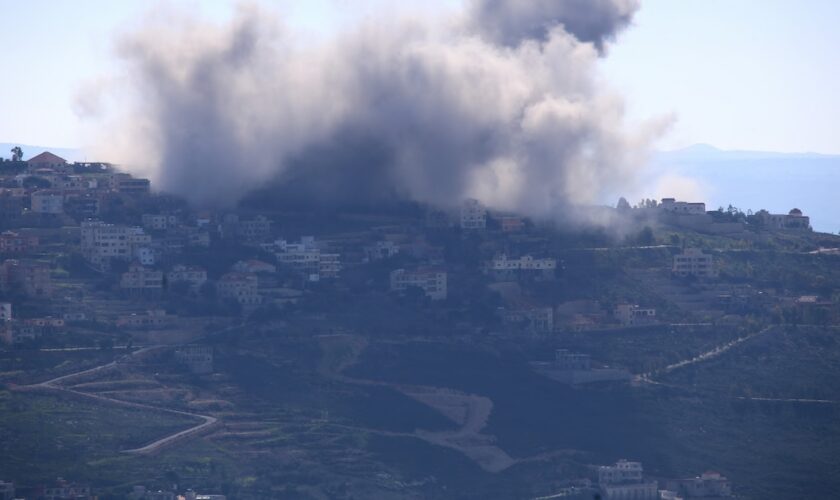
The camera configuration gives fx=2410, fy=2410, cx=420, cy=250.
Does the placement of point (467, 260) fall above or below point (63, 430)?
above

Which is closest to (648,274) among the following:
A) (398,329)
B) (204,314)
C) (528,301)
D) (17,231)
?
(528,301)

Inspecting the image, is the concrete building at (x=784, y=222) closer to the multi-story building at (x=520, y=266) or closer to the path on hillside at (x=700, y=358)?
the multi-story building at (x=520, y=266)

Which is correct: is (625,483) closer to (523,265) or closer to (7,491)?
(7,491)

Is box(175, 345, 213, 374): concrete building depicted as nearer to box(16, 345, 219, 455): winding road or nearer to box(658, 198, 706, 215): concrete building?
box(16, 345, 219, 455): winding road

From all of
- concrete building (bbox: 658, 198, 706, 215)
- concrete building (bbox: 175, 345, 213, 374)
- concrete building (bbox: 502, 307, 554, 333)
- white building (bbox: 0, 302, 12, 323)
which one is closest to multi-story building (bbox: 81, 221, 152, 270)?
white building (bbox: 0, 302, 12, 323)

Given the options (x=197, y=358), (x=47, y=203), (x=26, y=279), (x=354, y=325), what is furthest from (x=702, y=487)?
(x=47, y=203)

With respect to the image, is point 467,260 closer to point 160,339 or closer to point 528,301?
point 528,301
